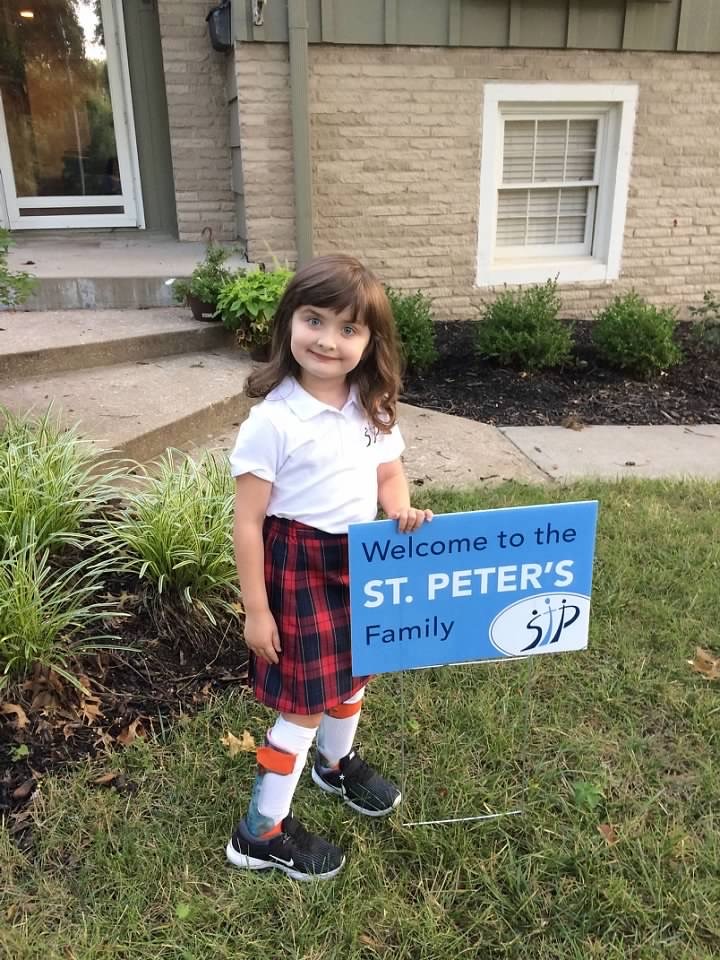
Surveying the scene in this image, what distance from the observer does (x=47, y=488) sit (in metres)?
2.62

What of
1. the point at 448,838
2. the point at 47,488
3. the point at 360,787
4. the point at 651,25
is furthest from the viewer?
the point at 651,25

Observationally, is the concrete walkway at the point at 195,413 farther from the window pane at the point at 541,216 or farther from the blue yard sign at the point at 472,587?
the window pane at the point at 541,216

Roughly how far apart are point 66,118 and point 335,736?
23.6ft

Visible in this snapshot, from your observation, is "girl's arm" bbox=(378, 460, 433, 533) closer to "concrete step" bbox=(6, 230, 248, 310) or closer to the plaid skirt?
the plaid skirt

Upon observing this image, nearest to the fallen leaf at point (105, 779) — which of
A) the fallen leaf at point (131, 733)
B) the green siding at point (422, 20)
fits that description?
the fallen leaf at point (131, 733)

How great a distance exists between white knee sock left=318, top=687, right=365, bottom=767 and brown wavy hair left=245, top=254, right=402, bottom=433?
762 mm

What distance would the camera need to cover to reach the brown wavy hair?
1544 millimetres

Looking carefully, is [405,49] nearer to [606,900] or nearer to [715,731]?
[715,731]

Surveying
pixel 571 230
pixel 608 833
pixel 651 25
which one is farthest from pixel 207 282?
pixel 651 25

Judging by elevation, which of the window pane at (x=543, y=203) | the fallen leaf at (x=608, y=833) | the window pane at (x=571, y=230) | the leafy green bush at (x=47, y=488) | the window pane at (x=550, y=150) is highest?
the window pane at (x=550, y=150)

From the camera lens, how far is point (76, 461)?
2.88 meters

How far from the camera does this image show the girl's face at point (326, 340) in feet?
5.09

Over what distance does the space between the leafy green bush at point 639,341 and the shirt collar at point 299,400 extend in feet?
14.8

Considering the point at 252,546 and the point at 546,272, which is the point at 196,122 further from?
the point at 252,546
